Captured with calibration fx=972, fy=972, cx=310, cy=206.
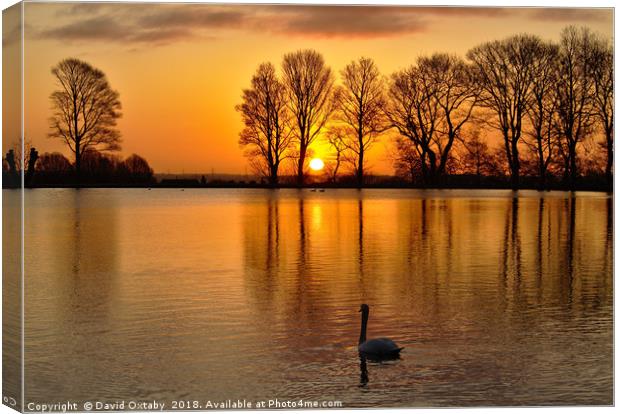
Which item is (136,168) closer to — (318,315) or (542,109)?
(318,315)

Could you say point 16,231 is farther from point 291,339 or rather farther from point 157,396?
point 291,339

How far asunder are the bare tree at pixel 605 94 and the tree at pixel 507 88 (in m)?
0.90

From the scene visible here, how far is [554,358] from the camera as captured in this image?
8273 mm

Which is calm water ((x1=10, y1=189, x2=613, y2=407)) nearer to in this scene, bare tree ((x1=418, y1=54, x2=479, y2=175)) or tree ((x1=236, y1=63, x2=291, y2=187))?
tree ((x1=236, y1=63, x2=291, y2=187))

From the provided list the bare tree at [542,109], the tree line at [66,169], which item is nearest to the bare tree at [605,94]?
the bare tree at [542,109]

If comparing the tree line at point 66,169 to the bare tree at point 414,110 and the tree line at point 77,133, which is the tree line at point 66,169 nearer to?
the tree line at point 77,133

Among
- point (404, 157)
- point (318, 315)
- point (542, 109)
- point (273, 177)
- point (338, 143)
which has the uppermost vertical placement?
point (542, 109)

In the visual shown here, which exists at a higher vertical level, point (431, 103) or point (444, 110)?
point (431, 103)

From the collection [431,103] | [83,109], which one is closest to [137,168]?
[83,109]

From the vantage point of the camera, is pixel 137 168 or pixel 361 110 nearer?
pixel 361 110

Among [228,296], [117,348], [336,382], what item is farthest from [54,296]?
[336,382]

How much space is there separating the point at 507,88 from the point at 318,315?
4303 millimetres

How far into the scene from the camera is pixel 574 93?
11234 millimetres

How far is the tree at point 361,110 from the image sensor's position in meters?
10.3
